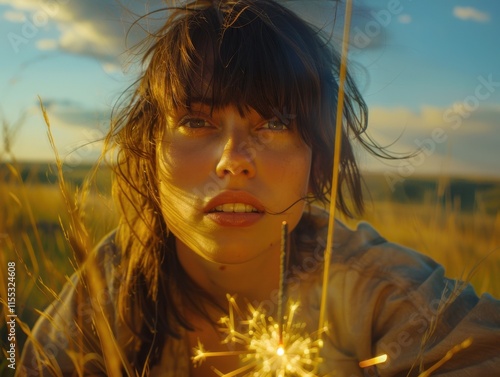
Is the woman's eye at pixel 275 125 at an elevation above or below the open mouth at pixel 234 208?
above

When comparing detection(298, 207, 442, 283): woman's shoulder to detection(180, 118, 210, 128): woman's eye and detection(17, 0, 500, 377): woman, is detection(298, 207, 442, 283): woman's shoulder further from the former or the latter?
detection(180, 118, 210, 128): woman's eye

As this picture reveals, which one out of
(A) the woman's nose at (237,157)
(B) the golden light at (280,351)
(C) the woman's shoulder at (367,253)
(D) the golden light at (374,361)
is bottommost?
(D) the golden light at (374,361)

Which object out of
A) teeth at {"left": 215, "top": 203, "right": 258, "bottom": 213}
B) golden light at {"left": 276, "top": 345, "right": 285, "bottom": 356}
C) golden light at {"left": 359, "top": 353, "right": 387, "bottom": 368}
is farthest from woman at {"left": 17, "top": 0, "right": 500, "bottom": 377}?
golden light at {"left": 276, "top": 345, "right": 285, "bottom": 356}

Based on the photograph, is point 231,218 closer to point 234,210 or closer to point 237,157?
point 234,210

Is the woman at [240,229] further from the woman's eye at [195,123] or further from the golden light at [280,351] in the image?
the golden light at [280,351]

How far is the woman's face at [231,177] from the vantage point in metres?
1.47

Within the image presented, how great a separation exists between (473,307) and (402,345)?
0.72 ft

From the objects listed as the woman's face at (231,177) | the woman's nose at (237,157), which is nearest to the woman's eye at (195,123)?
the woman's face at (231,177)

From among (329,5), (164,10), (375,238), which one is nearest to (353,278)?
(375,238)

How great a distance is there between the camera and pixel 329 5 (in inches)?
65.9

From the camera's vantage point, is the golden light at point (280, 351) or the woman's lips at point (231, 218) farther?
the woman's lips at point (231, 218)

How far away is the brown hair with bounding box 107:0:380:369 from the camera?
1.52 m

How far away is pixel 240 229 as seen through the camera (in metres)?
1.51

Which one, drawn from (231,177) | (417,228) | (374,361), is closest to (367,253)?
(417,228)
